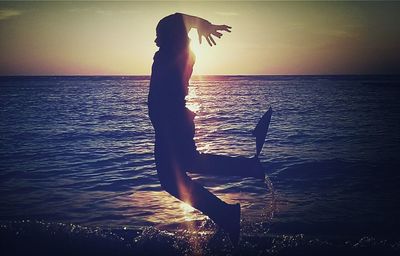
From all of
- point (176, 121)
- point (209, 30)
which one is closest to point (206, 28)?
point (209, 30)

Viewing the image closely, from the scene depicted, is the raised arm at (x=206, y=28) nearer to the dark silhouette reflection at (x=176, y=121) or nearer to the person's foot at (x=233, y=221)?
the dark silhouette reflection at (x=176, y=121)

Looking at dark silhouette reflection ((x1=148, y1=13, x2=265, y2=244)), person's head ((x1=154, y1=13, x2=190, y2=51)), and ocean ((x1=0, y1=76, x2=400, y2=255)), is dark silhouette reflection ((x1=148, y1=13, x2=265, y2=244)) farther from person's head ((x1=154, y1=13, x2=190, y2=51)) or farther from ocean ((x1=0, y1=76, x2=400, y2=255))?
ocean ((x1=0, y1=76, x2=400, y2=255))

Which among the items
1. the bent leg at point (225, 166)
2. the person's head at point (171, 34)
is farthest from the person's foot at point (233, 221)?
the person's head at point (171, 34)

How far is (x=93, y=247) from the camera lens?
24.6 feet

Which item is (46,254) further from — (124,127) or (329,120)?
(329,120)

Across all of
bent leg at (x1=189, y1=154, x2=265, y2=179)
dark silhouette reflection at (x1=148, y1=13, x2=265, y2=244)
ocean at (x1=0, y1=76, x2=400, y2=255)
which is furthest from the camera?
ocean at (x1=0, y1=76, x2=400, y2=255)

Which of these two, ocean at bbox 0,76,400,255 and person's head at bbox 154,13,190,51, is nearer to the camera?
person's head at bbox 154,13,190,51

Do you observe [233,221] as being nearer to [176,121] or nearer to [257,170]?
[257,170]

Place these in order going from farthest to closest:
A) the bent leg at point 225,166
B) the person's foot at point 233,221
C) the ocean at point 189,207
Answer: the ocean at point 189,207, the person's foot at point 233,221, the bent leg at point 225,166

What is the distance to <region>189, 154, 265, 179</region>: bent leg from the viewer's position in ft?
15.6

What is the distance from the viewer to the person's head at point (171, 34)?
15.4ft

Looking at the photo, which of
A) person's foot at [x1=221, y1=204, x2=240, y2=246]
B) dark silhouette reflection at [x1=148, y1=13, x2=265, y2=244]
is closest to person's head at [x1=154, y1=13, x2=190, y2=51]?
dark silhouette reflection at [x1=148, y1=13, x2=265, y2=244]

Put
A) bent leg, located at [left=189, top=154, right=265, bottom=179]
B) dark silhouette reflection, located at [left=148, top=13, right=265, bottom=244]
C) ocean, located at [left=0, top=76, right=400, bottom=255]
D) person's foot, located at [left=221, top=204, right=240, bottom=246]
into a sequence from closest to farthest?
1. dark silhouette reflection, located at [left=148, top=13, right=265, bottom=244]
2. bent leg, located at [left=189, top=154, right=265, bottom=179]
3. person's foot, located at [left=221, top=204, right=240, bottom=246]
4. ocean, located at [left=0, top=76, right=400, bottom=255]

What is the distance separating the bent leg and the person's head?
1.35 m
